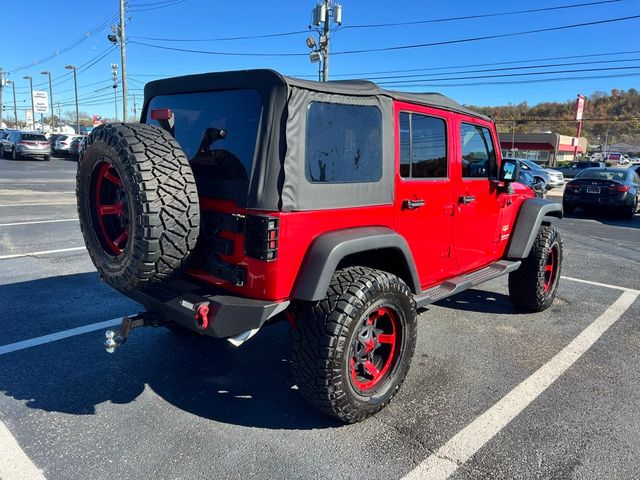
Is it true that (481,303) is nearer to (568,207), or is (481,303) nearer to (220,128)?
(220,128)

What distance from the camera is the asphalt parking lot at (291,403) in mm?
2531

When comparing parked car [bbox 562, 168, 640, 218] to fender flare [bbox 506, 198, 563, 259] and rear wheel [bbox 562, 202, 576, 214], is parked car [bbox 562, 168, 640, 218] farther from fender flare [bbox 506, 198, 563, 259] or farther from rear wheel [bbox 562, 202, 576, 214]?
fender flare [bbox 506, 198, 563, 259]

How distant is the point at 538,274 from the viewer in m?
4.75

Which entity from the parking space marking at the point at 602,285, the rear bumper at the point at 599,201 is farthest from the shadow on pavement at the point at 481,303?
the rear bumper at the point at 599,201

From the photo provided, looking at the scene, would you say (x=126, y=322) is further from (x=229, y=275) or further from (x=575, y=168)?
(x=575, y=168)

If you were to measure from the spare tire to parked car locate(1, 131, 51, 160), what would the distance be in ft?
99.5

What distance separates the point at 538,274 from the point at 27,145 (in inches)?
1223

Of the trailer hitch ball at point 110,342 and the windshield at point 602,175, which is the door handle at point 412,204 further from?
the windshield at point 602,175

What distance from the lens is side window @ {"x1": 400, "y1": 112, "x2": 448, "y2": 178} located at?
3.30 metres

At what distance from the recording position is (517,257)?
15.1 feet

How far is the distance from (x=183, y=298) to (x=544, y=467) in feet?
7.20

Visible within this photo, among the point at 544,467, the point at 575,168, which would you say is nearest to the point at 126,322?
the point at 544,467

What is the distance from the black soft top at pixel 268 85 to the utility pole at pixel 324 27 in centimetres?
2224

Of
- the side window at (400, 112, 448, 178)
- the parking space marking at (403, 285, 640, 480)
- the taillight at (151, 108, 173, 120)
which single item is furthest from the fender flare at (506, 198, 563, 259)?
the taillight at (151, 108, 173, 120)
